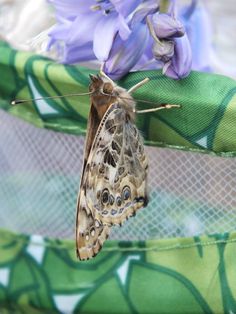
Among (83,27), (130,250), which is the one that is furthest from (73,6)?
(130,250)

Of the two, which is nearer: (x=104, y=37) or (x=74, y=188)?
(x=104, y=37)

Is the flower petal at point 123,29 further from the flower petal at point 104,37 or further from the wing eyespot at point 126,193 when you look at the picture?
the wing eyespot at point 126,193

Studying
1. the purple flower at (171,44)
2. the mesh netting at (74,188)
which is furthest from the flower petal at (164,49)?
the mesh netting at (74,188)

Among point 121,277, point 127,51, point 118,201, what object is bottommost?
point 121,277

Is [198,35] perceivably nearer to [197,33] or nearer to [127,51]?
[197,33]

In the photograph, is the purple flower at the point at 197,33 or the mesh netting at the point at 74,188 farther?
the purple flower at the point at 197,33

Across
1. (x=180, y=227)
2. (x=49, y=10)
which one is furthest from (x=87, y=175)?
(x=49, y=10)

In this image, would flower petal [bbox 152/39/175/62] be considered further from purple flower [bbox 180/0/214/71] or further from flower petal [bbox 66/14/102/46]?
purple flower [bbox 180/0/214/71]

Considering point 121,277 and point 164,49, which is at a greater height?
point 164,49
